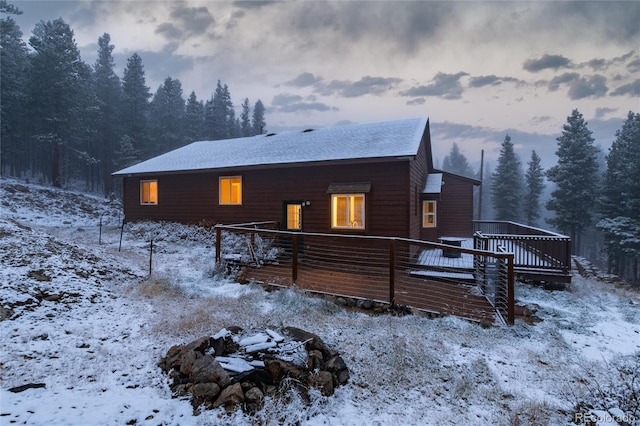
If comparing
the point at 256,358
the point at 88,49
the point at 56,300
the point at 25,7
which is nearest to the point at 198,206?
the point at 56,300

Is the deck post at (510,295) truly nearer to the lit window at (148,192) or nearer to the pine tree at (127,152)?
the lit window at (148,192)

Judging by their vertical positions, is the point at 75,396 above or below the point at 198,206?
below

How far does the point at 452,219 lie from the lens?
64.5ft

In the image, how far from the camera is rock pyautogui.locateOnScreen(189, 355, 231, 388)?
3318 mm

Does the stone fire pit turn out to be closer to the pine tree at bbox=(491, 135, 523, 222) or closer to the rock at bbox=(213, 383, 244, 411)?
the rock at bbox=(213, 383, 244, 411)

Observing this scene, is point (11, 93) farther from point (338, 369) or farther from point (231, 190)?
point (338, 369)

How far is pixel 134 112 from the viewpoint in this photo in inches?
1400

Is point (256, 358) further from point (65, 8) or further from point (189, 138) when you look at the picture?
point (189, 138)

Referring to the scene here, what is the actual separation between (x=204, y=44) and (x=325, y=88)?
36.7 meters

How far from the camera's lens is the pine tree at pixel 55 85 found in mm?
24516

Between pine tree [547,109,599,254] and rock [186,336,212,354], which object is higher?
pine tree [547,109,599,254]

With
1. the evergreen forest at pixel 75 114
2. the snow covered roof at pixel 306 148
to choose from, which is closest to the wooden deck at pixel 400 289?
the snow covered roof at pixel 306 148

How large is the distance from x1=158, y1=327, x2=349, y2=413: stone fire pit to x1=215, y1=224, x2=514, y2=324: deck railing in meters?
2.99

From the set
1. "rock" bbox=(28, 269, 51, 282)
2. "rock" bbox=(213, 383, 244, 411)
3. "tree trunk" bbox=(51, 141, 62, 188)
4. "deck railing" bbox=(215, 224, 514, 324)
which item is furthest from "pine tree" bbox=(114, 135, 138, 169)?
"rock" bbox=(213, 383, 244, 411)
